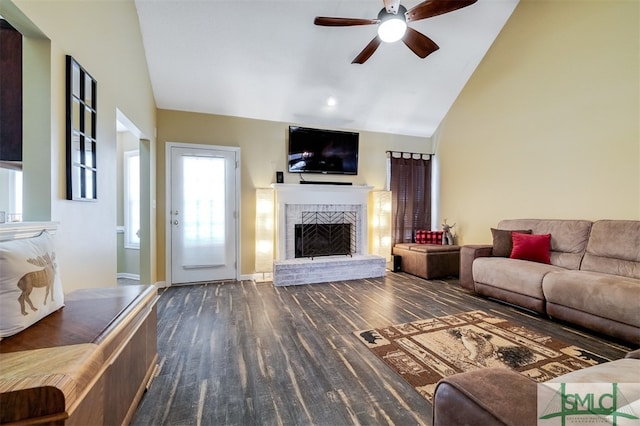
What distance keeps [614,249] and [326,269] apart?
3.34 meters

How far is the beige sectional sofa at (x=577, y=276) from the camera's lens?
2352mm

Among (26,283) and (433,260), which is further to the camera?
(433,260)

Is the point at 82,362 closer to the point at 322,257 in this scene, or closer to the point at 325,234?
the point at 322,257

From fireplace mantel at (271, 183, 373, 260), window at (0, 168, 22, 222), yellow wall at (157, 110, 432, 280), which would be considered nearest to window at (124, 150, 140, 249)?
yellow wall at (157, 110, 432, 280)

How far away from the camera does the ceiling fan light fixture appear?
2.49m

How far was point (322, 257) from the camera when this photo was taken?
15.4 ft

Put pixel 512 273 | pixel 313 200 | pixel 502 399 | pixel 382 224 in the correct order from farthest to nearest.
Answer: pixel 382 224, pixel 313 200, pixel 512 273, pixel 502 399

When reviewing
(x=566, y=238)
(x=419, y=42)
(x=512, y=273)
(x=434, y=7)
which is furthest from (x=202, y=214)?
(x=566, y=238)

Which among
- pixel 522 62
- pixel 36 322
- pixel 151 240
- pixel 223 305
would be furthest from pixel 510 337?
pixel 151 240

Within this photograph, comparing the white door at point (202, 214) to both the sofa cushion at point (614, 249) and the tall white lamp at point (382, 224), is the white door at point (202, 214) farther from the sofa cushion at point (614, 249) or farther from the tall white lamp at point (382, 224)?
the sofa cushion at point (614, 249)

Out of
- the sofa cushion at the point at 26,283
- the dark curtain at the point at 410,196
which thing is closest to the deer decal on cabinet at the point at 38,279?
A: the sofa cushion at the point at 26,283

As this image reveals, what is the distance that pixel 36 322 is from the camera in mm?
1172

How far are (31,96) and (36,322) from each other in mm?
1281

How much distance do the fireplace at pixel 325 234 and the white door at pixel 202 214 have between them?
1096mm
